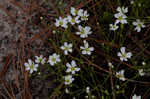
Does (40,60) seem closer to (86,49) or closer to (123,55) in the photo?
(86,49)

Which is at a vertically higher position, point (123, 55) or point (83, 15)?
point (83, 15)

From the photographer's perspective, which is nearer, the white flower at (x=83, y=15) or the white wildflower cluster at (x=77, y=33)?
the white wildflower cluster at (x=77, y=33)

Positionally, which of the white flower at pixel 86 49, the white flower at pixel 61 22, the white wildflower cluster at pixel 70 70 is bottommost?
the white wildflower cluster at pixel 70 70

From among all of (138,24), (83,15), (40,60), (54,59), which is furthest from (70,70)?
(138,24)

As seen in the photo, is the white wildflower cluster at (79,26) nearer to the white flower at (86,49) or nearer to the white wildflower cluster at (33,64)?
the white flower at (86,49)

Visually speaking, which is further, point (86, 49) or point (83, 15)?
point (83, 15)

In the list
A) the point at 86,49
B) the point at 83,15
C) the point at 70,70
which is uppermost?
the point at 83,15

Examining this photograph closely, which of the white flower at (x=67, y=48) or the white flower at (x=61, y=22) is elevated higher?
the white flower at (x=61, y=22)

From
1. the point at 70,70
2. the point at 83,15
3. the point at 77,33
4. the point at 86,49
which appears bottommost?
the point at 70,70

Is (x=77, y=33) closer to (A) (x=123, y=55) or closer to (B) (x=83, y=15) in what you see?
(B) (x=83, y=15)

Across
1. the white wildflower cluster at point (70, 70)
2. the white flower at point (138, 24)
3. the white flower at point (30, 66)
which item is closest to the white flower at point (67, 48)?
the white wildflower cluster at point (70, 70)

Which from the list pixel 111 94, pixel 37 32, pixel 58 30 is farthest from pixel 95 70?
pixel 37 32

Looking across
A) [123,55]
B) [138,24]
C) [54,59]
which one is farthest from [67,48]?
[138,24]
